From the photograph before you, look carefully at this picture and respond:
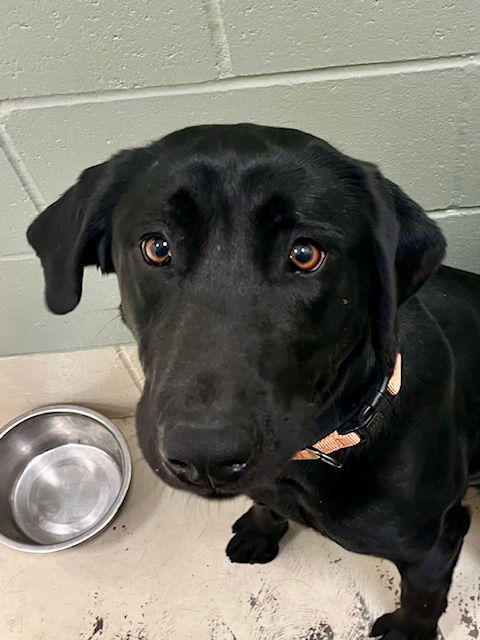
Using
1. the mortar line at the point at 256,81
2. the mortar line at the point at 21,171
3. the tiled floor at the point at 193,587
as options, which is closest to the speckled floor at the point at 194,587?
the tiled floor at the point at 193,587

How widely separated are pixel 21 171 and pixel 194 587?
1.09m

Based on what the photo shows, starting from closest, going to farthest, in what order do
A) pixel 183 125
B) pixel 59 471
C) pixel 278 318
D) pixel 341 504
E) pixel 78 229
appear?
pixel 278 318, pixel 78 229, pixel 341 504, pixel 183 125, pixel 59 471

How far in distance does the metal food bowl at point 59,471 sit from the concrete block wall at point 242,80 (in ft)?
2.13

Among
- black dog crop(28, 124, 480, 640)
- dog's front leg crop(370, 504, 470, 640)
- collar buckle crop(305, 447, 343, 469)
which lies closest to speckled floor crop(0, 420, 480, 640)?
dog's front leg crop(370, 504, 470, 640)

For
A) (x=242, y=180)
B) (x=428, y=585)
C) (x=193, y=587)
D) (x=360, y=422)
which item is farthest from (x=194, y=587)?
(x=242, y=180)

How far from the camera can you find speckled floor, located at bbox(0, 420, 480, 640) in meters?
1.69

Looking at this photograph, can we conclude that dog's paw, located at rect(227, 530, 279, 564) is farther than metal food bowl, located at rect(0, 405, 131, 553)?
No

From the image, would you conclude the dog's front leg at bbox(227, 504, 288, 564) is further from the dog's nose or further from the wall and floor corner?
the dog's nose

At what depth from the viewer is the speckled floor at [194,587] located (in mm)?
1693

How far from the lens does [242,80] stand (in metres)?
1.42

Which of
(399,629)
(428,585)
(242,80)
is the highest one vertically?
(242,80)

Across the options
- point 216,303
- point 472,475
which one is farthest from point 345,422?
point 472,475

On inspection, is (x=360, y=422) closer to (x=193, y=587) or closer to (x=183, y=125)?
(x=183, y=125)

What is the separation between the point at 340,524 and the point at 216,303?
20.3 inches
